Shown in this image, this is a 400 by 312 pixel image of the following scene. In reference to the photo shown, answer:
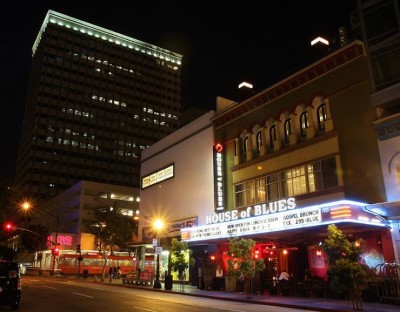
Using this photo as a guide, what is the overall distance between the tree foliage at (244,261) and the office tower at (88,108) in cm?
10603

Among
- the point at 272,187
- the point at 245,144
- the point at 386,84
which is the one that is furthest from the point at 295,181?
the point at 386,84

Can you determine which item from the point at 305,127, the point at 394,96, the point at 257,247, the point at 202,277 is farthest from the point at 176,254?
the point at 394,96

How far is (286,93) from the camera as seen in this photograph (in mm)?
29172

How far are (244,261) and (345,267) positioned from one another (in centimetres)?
805

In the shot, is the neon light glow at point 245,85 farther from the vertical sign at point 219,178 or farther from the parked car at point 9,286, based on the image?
the parked car at point 9,286

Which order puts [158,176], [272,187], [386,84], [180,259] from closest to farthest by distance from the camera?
[386,84]
[272,187]
[180,259]
[158,176]

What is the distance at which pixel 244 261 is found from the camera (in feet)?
81.0

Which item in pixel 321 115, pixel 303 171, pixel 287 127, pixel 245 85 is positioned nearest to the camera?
pixel 321 115

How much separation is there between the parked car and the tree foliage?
13.0 meters

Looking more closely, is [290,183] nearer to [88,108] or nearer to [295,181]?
[295,181]

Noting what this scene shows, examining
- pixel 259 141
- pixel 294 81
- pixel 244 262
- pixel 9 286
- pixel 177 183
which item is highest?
pixel 294 81

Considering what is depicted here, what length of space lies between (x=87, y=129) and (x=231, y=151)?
107697 millimetres

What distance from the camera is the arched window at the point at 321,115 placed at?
1036 inches

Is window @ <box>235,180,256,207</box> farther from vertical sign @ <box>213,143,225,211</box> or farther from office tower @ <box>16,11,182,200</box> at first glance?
office tower @ <box>16,11,182,200</box>
